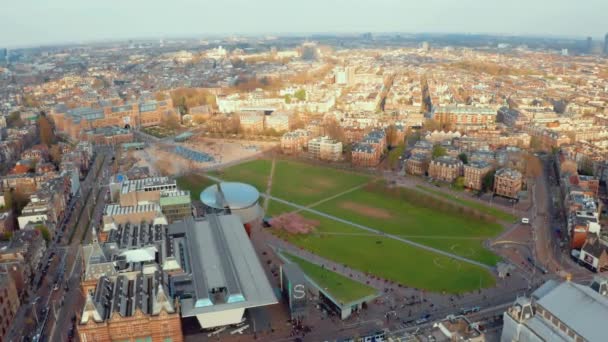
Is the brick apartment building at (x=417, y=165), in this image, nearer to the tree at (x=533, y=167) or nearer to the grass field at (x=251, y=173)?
the tree at (x=533, y=167)

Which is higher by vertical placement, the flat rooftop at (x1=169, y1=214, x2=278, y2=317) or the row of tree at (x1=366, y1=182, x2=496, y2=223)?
the flat rooftop at (x1=169, y1=214, x2=278, y2=317)

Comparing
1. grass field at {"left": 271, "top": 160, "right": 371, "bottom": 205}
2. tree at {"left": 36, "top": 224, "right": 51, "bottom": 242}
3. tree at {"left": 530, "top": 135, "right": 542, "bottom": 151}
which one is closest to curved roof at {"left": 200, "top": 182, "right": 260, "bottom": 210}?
grass field at {"left": 271, "top": 160, "right": 371, "bottom": 205}

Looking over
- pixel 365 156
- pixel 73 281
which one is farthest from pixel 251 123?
pixel 73 281

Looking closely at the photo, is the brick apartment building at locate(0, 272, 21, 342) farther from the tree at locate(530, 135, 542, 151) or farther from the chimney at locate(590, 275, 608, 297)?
the tree at locate(530, 135, 542, 151)

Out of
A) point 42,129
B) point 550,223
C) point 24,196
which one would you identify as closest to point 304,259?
point 550,223

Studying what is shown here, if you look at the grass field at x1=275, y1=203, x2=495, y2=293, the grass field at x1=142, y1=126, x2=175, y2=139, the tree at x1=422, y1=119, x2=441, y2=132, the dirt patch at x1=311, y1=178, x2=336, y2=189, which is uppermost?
the tree at x1=422, y1=119, x2=441, y2=132

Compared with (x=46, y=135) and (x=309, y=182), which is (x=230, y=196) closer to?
(x=309, y=182)
